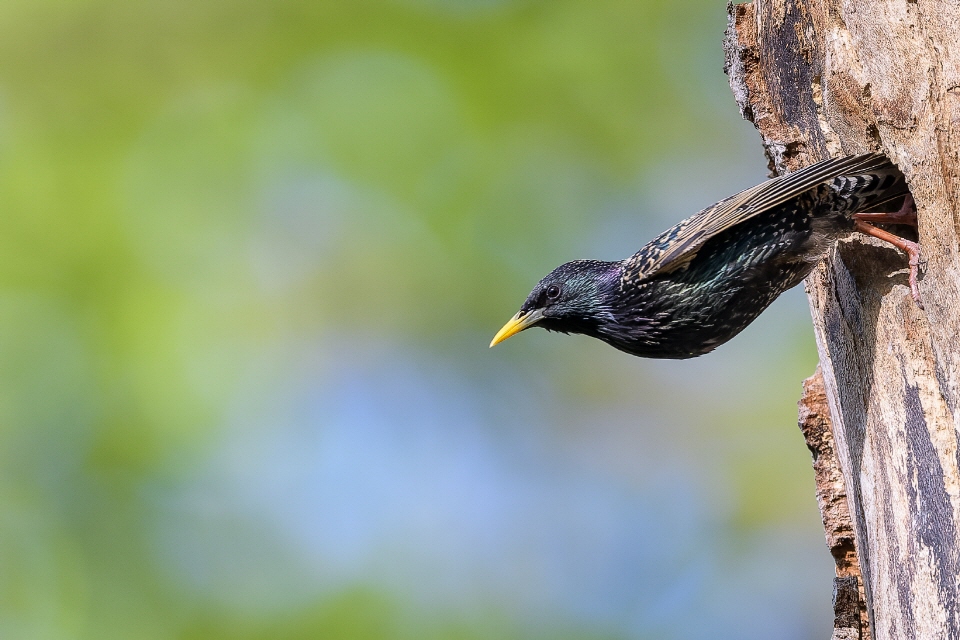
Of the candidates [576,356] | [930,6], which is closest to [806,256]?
[930,6]

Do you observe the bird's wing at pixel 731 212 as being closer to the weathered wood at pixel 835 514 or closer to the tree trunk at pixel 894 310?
the tree trunk at pixel 894 310

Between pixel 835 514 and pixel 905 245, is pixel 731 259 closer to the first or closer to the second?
pixel 905 245

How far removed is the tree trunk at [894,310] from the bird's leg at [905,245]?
70 millimetres

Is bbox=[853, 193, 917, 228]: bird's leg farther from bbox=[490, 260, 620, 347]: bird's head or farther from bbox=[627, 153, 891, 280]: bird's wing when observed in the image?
bbox=[490, 260, 620, 347]: bird's head

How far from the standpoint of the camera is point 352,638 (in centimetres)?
930

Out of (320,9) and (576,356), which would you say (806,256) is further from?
(320,9)

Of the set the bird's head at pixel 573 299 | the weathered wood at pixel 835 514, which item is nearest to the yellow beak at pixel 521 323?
the bird's head at pixel 573 299

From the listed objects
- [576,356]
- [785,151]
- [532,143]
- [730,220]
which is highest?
[532,143]

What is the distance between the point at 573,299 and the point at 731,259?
40.3 inches

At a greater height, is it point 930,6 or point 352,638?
point 930,6

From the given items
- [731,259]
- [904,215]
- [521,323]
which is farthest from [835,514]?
[521,323]

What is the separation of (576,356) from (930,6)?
6550 millimetres

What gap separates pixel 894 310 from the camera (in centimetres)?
410

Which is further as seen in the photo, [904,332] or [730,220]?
[730,220]
